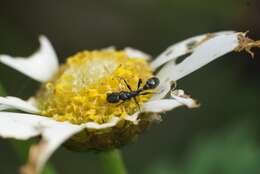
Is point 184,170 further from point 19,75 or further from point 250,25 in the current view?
point 19,75

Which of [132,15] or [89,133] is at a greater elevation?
Result: [132,15]

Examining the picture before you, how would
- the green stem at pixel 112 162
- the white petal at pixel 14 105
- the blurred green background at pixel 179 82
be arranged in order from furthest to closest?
the blurred green background at pixel 179 82
the green stem at pixel 112 162
the white petal at pixel 14 105

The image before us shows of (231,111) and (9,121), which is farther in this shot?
(231,111)

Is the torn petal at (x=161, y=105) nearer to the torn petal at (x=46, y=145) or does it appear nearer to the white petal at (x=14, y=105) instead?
the torn petal at (x=46, y=145)

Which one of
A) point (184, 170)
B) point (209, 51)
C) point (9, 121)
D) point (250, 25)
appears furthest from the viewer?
point (250, 25)

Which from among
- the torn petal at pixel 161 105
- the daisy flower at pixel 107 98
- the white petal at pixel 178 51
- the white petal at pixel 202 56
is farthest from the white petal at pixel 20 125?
the white petal at pixel 178 51

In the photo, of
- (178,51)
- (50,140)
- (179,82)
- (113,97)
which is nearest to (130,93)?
(113,97)

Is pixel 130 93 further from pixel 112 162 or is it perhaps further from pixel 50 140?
pixel 50 140

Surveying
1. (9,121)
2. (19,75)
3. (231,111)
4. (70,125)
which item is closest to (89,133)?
(70,125)
